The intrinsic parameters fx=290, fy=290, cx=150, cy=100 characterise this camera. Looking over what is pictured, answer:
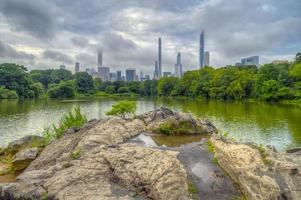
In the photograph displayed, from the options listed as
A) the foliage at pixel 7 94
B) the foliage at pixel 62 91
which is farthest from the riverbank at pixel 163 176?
the foliage at pixel 62 91

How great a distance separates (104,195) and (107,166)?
170 cm

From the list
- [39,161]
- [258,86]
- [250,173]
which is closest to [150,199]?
[250,173]

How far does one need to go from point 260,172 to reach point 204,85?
101827mm

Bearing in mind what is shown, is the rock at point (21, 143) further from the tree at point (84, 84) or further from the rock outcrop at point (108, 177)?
the tree at point (84, 84)

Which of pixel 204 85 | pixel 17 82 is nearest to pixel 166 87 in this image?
pixel 204 85

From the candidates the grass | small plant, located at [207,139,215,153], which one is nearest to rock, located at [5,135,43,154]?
small plant, located at [207,139,215,153]

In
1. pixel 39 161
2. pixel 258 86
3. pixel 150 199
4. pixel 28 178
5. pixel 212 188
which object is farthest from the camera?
pixel 258 86

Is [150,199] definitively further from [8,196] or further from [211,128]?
[211,128]

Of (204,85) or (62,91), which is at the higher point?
(204,85)

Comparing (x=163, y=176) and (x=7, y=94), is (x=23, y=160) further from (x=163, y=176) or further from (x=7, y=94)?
(x=7, y=94)

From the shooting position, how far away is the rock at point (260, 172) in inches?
308

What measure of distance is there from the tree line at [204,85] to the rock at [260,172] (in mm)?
67408

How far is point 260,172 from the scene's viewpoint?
8.52 meters

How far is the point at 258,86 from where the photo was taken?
271 ft
